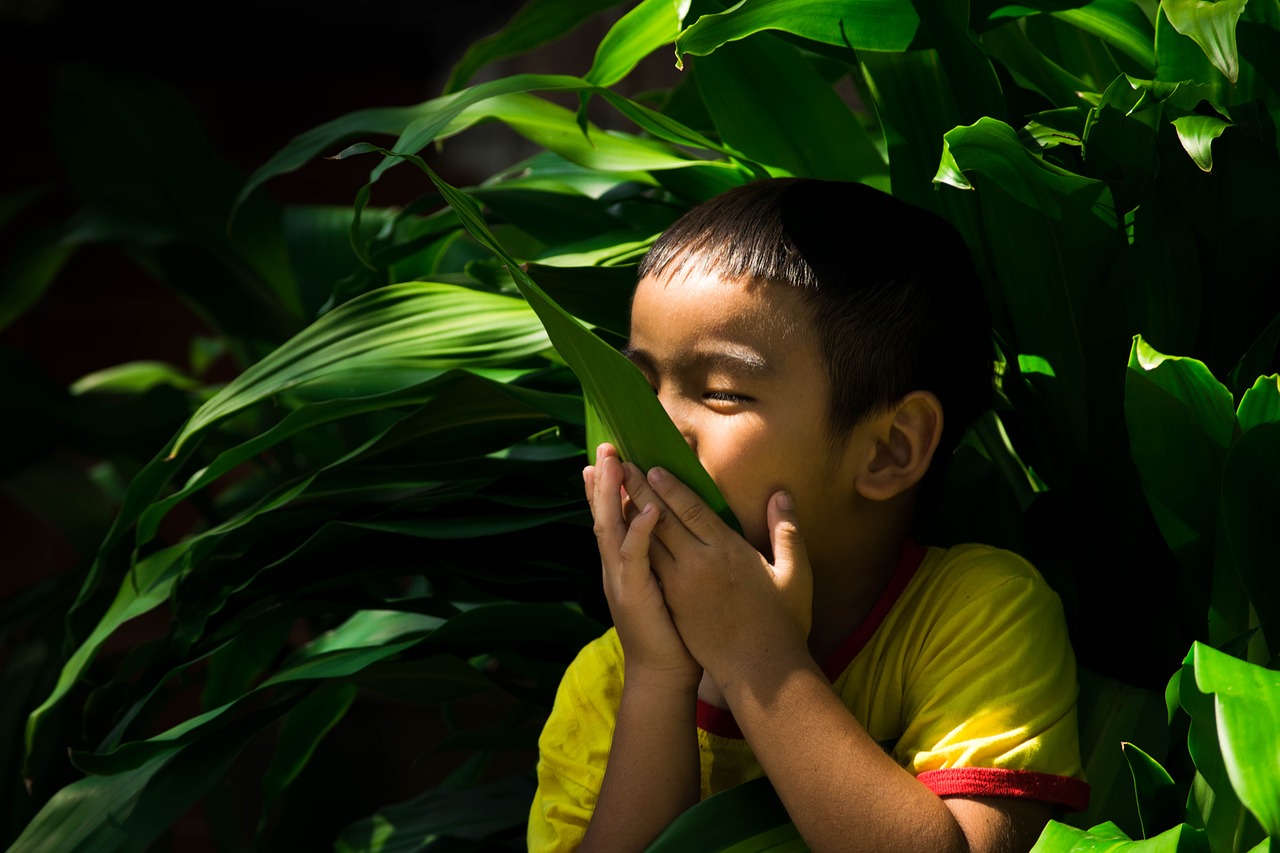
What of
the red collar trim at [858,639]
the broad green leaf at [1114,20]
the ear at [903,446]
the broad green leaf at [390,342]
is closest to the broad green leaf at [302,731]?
the broad green leaf at [390,342]

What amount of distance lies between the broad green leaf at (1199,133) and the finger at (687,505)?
286 mm

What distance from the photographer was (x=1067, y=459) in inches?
28.5

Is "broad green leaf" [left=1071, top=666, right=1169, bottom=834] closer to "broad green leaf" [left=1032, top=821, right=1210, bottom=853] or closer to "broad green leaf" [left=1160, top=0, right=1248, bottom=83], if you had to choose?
"broad green leaf" [left=1032, top=821, right=1210, bottom=853]

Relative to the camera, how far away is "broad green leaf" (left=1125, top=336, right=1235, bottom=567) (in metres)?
0.55

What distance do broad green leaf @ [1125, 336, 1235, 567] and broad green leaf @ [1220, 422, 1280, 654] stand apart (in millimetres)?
24

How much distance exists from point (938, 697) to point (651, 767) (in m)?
0.15

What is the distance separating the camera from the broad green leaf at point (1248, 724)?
43 cm

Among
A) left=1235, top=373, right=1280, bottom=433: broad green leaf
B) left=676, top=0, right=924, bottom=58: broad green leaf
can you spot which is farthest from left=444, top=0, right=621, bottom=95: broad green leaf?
left=1235, top=373, right=1280, bottom=433: broad green leaf

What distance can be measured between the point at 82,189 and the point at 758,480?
929mm

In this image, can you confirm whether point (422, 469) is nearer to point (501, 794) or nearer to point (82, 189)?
point (501, 794)

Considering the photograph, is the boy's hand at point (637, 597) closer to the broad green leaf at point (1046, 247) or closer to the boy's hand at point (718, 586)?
the boy's hand at point (718, 586)

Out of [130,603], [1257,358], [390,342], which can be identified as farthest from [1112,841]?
[130,603]

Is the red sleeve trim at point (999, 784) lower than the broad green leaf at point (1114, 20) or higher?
lower

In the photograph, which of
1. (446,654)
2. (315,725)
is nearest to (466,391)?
(446,654)
